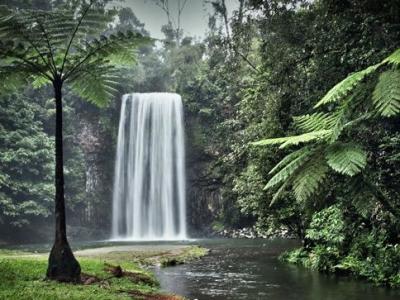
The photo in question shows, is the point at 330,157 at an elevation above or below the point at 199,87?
below

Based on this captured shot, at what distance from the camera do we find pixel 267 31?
52.0ft

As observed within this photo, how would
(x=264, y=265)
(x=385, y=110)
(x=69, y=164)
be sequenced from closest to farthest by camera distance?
1. (x=385, y=110)
2. (x=264, y=265)
3. (x=69, y=164)

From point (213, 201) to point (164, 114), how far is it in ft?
23.7

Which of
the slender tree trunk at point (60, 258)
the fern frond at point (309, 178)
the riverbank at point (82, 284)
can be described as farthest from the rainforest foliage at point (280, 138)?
the slender tree trunk at point (60, 258)

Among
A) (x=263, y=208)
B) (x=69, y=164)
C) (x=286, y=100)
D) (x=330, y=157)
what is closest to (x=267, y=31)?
(x=286, y=100)

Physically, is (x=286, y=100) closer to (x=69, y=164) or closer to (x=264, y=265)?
(x=264, y=265)

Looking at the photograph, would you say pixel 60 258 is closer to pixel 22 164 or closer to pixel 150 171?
pixel 22 164

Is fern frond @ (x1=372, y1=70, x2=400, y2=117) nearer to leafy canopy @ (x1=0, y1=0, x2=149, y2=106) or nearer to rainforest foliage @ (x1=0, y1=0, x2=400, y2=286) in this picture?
rainforest foliage @ (x1=0, y1=0, x2=400, y2=286)

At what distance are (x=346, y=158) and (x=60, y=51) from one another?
19.7ft

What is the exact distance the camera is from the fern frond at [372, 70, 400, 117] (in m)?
3.31

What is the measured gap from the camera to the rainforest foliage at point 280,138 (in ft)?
13.8

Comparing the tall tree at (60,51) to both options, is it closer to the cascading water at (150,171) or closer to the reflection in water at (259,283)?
the reflection in water at (259,283)

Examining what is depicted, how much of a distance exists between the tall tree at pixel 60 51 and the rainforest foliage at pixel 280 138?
135 inches

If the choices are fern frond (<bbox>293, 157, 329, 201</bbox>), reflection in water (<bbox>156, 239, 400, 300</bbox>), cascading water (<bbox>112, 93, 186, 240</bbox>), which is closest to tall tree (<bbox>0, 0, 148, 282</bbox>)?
reflection in water (<bbox>156, 239, 400, 300</bbox>)
